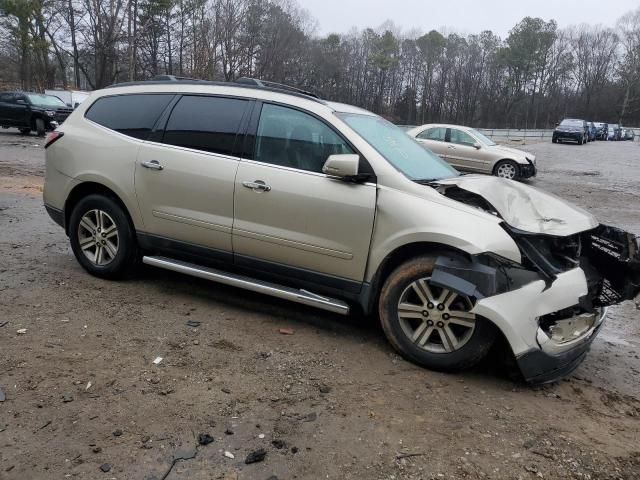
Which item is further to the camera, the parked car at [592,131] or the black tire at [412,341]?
the parked car at [592,131]

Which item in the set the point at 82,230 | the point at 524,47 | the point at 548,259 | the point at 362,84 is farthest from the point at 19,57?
the point at 524,47

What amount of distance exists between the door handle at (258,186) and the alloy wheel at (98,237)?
1.51 meters

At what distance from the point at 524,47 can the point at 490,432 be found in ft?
285

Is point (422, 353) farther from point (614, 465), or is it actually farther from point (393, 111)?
point (393, 111)

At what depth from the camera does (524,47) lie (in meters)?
79.0

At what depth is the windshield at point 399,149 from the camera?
13.2ft

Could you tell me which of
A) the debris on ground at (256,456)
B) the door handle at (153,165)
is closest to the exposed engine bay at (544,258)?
the debris on ground at (256,456)

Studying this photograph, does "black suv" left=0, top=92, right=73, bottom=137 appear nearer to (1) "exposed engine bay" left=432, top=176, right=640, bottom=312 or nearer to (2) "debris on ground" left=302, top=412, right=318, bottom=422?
(1) "exposed engine bay" left=432, top=176, right=640, bottom=312

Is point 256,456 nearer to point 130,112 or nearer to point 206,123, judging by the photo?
point 206,123

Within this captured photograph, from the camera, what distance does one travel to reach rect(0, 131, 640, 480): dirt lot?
2.60 metres

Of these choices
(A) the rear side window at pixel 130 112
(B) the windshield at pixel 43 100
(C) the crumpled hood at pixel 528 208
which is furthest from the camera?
(B) the windshield at pixel 43 100

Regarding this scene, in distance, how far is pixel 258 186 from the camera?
4.06 m

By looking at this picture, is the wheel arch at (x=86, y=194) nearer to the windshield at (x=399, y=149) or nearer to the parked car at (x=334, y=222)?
the parked car at (x=334, y=222)

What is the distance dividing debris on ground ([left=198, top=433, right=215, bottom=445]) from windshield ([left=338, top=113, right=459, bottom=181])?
223 centimetres
